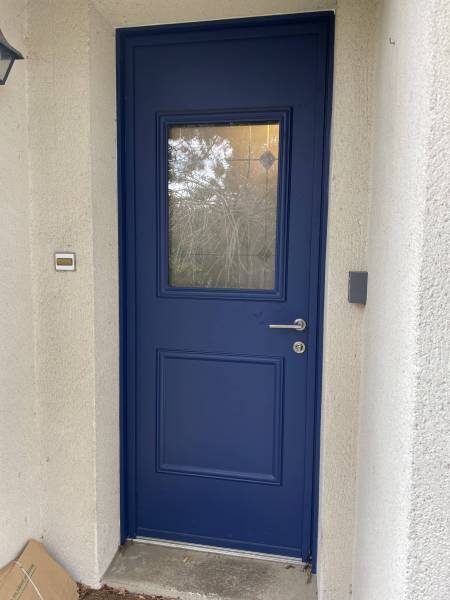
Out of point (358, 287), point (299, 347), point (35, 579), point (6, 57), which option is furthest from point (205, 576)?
point (6, 57)

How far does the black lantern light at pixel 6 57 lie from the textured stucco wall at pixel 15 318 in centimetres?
12

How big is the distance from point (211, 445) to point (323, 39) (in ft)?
6.16

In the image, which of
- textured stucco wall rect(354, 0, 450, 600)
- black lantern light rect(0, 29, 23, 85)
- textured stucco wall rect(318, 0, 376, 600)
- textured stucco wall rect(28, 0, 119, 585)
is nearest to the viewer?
textured stucco wall rect(354, 0, 450, 600)

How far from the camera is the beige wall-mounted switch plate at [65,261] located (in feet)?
6.12

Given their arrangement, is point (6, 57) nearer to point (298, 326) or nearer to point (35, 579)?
point (298, 326)

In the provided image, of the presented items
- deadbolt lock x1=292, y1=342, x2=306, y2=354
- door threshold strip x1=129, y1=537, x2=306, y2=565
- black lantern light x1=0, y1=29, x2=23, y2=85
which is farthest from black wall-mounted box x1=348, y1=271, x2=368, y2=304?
black lantern light x1=0, y1=29, x2=23, y2=85

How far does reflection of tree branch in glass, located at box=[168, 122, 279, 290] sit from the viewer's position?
6.53 ft

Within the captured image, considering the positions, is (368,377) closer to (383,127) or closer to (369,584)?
(369,584)

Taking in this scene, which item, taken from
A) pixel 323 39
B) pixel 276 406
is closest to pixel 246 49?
pixel 323 39

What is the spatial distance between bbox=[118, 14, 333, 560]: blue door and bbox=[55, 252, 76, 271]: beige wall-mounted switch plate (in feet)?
0.97

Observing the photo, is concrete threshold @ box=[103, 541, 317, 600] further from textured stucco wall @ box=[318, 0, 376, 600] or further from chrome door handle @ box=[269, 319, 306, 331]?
chrome door handle @ box=[269, 319, 306, 331]

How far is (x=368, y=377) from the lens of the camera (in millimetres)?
1524

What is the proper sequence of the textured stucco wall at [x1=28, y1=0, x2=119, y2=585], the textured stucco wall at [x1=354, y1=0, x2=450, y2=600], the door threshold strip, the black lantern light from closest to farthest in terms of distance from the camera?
the textured stucco wall at [x1=354, y1=0, x2=450, y2=600], the black lantern light, the textured stucco wall at [x1=28, y1=0, x2=119, y2=585], the door threshold strip

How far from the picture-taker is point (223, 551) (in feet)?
7.00
